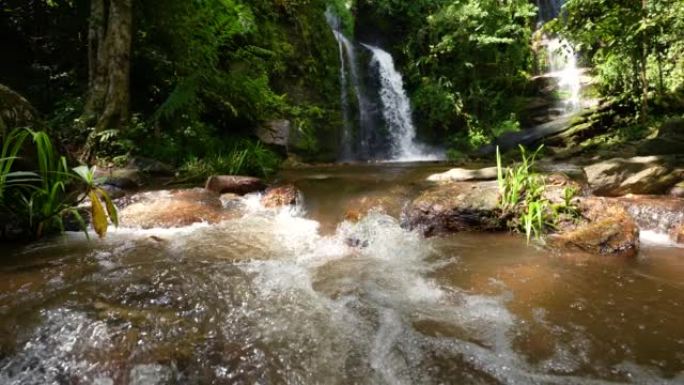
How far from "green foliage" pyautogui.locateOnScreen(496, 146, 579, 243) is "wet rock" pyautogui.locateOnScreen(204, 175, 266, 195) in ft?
11.1

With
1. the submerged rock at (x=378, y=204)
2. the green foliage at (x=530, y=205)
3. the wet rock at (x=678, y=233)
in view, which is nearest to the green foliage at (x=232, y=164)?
the submerged rock at (x=378, y=204)

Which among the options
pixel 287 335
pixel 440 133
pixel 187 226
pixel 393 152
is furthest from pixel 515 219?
pixel 440 133

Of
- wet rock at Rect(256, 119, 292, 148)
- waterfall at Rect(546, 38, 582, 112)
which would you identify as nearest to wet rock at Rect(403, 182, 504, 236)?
wet rock at Rect(256, 119, 292, 148)

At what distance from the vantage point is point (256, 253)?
4176mm

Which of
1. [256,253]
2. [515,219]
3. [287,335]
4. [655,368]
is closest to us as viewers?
[655,368]

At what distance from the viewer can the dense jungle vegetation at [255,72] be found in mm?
7336

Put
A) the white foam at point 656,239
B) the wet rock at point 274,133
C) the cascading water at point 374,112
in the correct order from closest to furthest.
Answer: the white foam at point 656,239 < the wet rock at point 274,133 < the cascading water at point 374,112

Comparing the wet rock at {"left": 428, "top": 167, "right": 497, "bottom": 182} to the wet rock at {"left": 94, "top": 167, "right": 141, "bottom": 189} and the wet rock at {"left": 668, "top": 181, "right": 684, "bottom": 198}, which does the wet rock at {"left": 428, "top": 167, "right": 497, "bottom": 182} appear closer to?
the wet rock at {"left": 668, "top": 181, "right": 684, "bottom": 198}

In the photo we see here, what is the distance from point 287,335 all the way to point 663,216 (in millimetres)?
4697

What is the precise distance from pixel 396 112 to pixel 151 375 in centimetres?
1288

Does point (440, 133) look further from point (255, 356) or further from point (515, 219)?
point (255, 356)

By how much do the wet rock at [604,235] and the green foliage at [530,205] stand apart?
193 mm

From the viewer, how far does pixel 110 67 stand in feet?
24.7

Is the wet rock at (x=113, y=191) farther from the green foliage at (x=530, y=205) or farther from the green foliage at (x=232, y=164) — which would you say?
the green foliage at (x=530, y=205)
